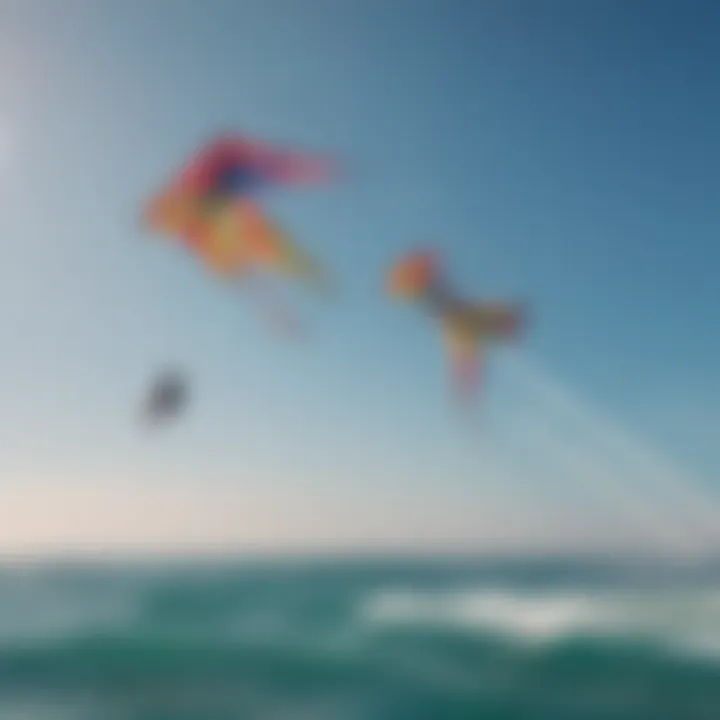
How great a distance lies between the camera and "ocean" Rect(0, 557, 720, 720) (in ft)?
9.98

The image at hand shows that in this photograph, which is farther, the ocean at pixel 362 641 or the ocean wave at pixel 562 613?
the ocean wave at pixel 562 613

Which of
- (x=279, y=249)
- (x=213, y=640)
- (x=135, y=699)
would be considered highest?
(x=279, y=249)

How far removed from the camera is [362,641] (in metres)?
3.48

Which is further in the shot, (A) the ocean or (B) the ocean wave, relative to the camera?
(B) the ocean wave

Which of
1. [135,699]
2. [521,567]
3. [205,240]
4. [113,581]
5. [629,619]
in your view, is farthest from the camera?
[113,581]

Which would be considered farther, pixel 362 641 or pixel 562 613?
pixel 562 613

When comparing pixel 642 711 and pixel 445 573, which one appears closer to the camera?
pixel 642 711

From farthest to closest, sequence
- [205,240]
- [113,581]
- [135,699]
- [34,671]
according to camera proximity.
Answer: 1. [113,581]
2. [34,671]
3. [135,699]
4. [205,240]

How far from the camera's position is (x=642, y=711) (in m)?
3.03

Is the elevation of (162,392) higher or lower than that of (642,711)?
higher

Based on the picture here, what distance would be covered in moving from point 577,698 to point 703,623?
Answer: 1.01 metres

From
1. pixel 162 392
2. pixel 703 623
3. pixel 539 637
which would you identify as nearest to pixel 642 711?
pixel 539 637

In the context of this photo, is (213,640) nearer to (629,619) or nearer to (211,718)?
(211,718)

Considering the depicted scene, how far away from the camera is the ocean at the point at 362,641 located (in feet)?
9.98
